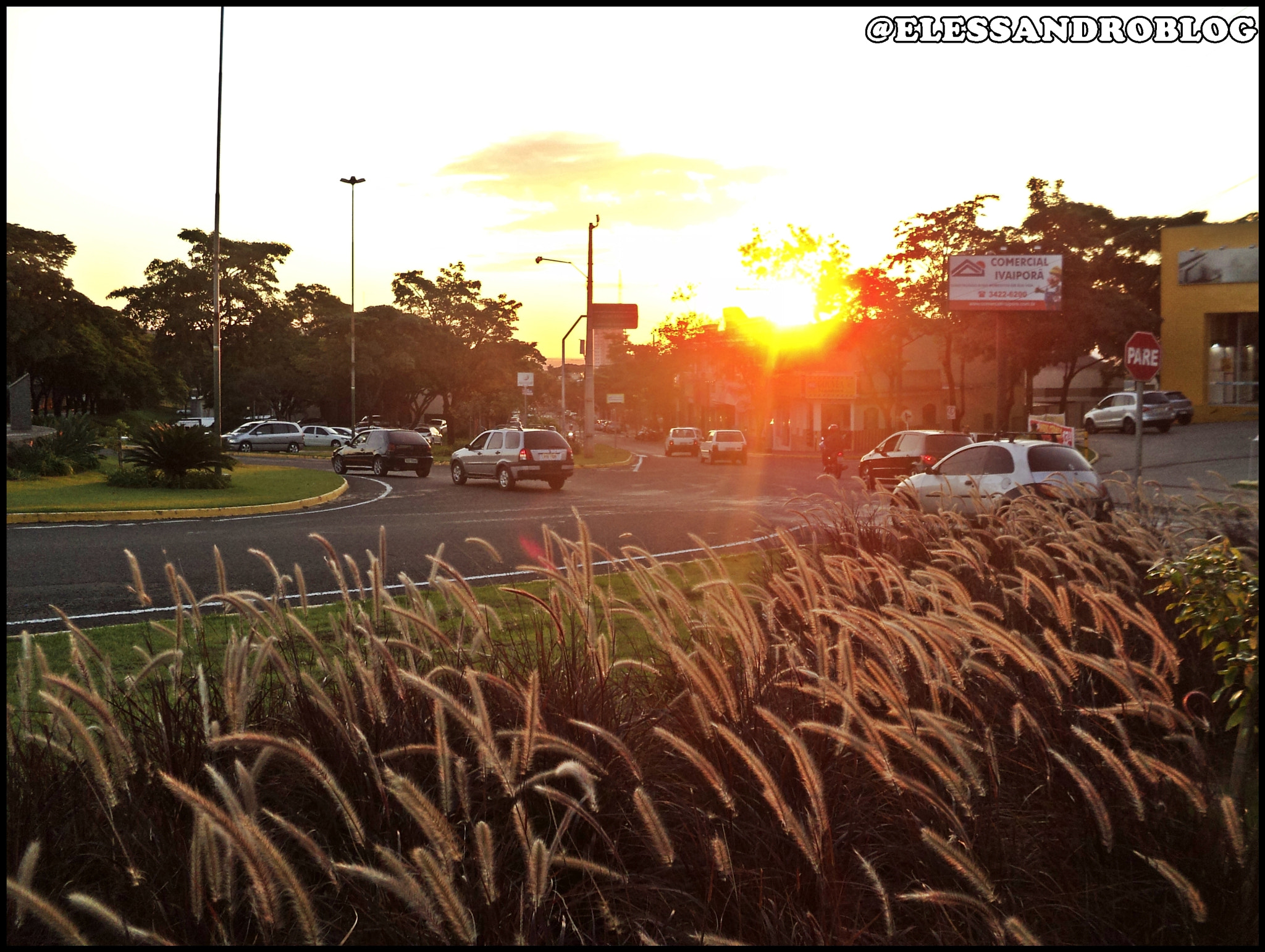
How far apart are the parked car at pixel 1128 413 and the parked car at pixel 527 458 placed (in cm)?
2619

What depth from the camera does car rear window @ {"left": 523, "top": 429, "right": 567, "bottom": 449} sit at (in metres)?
29.2

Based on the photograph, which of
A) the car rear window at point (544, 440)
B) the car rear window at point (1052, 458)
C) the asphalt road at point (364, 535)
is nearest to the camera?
the asphalt road at point (364, 535)

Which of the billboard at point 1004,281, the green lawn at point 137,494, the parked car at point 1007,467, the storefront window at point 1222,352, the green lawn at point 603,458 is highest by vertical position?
the billboard at point 1004,281

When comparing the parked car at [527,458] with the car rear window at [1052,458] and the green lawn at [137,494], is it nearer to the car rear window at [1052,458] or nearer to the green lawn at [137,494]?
the green lawn at [137,494]

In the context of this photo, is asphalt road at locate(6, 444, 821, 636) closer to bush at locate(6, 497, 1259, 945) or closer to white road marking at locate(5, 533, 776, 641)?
white road marking at locate(5, 533, 776, 641)

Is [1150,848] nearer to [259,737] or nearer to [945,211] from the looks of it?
[259,737]

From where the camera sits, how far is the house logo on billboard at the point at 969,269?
164 feet

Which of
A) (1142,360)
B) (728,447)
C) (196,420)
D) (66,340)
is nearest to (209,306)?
(66,340)

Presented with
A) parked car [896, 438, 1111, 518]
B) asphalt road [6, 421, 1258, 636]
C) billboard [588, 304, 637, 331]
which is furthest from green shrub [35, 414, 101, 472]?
billboard [588, 304, 637, 331]

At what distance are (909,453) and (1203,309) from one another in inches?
1194

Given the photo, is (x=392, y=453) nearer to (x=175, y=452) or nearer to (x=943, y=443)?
(x=175, y=452)

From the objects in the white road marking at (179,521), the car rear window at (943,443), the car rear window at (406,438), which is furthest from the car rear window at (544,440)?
the car rear window at (943,443)

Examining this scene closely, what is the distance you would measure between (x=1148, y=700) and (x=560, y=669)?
1985mm

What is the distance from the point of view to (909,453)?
2611 cm
